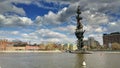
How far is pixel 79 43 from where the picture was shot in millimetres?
170125

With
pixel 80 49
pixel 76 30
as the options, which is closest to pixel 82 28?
pixel 76 30

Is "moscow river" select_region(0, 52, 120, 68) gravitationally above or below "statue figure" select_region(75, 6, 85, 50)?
below

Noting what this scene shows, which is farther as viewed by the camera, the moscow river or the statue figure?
the statue figure

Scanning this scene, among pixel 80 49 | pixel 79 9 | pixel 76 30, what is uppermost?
pixel 79 9

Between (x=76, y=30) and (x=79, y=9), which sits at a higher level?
(x=79, y=9)

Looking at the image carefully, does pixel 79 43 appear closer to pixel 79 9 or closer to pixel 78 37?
pixel 78 37

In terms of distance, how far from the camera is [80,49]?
174 meters

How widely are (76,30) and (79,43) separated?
8425 millimetres

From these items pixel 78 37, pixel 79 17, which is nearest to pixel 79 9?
pixel 79 17

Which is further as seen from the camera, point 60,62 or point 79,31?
point 79,31

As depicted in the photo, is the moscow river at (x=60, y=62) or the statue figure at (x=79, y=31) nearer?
the moscow river at (x=60, y=62)

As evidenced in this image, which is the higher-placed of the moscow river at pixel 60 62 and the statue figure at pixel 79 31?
the statue figure at pixel 79 31

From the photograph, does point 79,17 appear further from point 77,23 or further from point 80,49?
point 80,49

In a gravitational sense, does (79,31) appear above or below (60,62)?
above
